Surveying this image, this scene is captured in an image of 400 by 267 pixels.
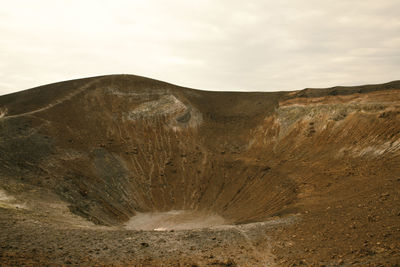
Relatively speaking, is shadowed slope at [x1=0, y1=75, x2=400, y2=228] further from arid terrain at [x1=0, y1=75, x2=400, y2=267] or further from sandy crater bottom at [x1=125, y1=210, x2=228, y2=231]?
sandy crater bottom at [x1=125, y1=210, x2=228, y2=231]

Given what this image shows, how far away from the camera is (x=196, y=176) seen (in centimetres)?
3011

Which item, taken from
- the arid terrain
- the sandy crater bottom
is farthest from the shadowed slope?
the sandy crater bottom

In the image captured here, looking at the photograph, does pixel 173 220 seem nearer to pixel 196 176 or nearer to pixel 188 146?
pixel 196 176

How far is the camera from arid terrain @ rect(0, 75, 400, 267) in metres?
11.7

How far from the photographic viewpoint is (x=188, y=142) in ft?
117

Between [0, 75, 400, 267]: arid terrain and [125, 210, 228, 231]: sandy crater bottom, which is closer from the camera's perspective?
[0, 75, 400, 267]: arid terrain

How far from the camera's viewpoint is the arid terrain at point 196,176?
11.7 meters

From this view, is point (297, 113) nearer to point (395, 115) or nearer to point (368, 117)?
point (368, 117)

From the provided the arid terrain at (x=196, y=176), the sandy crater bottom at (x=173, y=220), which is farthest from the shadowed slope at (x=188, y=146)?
the sandy crater bottom at (x=173, y=220)

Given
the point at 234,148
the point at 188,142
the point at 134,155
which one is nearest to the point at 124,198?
the point at 134,155

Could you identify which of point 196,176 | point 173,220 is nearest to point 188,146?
point 196,176

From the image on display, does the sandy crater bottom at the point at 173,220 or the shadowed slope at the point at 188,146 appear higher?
the shadowed slope at the point at 188,146

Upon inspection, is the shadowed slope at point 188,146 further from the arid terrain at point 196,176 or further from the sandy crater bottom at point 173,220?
the sandy crater bottom at point 173,220

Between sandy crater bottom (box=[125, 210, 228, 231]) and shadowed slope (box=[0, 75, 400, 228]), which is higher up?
shadowed slope (box=[0, 75, 400, 228])
